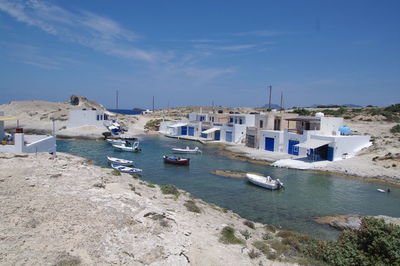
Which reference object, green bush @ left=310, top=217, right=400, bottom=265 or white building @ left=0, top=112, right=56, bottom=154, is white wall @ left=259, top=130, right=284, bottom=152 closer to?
white building @ left=0, top=112, right=56, bottom=154

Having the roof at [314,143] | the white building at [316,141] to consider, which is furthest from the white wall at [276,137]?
the roof at [314,143]

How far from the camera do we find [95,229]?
412 inches

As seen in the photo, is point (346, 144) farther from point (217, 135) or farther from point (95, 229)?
point (95, 229)

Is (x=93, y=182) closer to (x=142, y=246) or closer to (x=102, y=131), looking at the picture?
(x=142, y=246)

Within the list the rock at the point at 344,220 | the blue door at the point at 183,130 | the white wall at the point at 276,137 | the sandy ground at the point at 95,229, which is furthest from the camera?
the blue door at the point at 183,130

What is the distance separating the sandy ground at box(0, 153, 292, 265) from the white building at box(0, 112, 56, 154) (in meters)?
6.15

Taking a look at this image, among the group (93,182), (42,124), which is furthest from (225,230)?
(42,124)

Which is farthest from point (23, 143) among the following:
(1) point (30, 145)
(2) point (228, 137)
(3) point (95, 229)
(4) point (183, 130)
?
(4) point (183, 130)

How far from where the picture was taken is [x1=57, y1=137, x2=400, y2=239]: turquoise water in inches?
824

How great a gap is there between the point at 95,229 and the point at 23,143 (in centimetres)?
A: 1484

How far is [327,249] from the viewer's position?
37.9 ft

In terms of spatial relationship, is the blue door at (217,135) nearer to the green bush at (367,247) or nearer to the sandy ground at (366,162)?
the sandy ground at (366,162)

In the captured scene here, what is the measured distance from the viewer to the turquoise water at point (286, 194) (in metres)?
20.9

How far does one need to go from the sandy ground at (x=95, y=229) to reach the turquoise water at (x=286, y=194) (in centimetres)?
570
